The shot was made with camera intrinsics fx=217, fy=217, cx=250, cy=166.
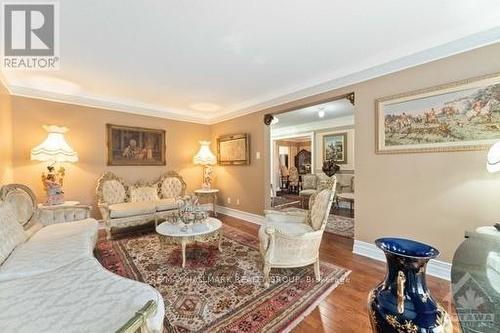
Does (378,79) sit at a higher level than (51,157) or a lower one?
higher

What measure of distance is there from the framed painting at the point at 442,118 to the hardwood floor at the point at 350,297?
142 centimetres

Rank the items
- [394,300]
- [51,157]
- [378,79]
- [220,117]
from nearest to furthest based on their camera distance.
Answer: [394,300]
[378,79]
[51,157]
[220,117]

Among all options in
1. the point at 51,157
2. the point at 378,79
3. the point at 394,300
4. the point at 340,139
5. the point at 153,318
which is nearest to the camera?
the point at 394,300

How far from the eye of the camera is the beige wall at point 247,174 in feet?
14.6

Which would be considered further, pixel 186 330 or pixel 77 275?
pixel 186 330

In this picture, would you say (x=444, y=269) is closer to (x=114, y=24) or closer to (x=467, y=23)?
(x=467, y=23)

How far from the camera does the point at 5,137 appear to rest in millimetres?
2980

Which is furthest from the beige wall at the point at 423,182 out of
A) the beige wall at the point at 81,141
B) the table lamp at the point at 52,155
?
the table lamp at the point at 52,155

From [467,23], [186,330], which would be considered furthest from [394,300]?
[467,23]

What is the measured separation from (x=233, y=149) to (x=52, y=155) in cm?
312

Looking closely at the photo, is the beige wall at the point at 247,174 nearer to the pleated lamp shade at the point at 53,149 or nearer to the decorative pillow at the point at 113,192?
the decorative pillow at the point at 113,192

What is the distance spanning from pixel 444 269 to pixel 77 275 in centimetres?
339

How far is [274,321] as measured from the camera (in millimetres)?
1673

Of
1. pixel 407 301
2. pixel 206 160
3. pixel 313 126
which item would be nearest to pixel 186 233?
pixel 407 301
